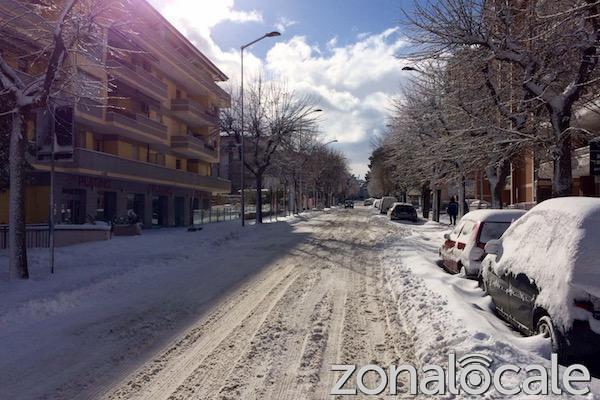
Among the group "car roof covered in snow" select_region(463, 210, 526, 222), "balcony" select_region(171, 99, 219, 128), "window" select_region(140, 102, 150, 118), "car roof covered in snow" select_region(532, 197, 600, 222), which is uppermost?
"balcony" select_region(171, 99, 219, 128)

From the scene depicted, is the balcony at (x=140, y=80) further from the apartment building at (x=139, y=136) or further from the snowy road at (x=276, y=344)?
the snowy road at (x=276, y=344)

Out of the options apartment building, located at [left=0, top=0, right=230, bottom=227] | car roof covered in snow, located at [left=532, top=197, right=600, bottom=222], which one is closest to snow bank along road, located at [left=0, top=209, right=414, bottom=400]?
car roof covered in snow, located at [left=532, top=197, right=600, bottom=222]

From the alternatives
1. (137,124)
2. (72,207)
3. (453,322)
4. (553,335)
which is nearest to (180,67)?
(137,124)

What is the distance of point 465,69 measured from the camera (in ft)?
46.7

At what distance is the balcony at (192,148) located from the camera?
→ 130 ft

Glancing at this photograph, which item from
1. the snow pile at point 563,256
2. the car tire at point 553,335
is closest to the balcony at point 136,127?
the snow pile at point 563,256

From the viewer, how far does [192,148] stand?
40.9 m

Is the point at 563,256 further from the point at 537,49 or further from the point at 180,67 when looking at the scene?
the point at 180,67

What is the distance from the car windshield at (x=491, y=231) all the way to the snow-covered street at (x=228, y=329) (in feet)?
3.23

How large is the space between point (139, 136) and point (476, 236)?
26.8m

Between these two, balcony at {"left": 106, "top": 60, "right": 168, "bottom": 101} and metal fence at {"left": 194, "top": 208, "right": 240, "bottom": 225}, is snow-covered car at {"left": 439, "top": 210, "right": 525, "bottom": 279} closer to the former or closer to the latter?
balcony at {"left": 106, "top": 60, "right": 168, "bottom": 101}

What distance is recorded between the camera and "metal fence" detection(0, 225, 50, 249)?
1630cm

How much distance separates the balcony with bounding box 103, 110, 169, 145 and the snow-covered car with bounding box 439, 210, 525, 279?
74.0 feet

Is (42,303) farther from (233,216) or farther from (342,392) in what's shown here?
(233,216)
